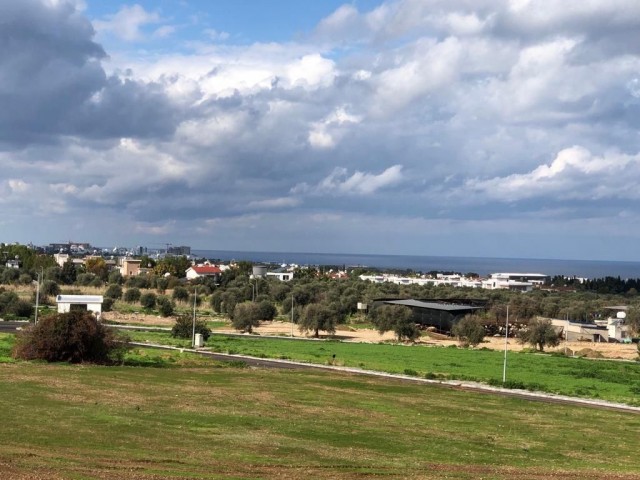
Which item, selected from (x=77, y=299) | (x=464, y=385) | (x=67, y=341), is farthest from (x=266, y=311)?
(x=464, y=385)

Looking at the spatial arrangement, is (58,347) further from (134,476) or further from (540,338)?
(540,338)

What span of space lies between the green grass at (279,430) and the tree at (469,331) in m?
50.0

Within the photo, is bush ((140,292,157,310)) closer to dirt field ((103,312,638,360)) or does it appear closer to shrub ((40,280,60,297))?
dirt field ((103,312,638,360))

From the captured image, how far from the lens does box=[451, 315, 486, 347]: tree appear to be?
97.8m

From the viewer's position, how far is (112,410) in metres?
31.8

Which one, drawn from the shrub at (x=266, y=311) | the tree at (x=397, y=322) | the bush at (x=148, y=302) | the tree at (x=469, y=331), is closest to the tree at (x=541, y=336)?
the tree at (x=469, y=331)

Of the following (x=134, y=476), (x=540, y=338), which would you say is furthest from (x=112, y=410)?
(x=540, y=338)

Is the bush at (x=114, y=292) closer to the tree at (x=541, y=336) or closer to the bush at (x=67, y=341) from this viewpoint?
the tree at (x=541, y=336)

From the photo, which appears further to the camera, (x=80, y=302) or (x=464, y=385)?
(x=80, y=302)

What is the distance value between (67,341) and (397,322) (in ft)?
190

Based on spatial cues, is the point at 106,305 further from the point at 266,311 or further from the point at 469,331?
the point at 469,331

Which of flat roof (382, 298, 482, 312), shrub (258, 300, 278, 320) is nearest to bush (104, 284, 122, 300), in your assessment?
shrub (258, 300, 278, 320)

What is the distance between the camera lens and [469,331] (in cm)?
9900

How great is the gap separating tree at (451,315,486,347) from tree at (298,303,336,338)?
54.1 feet
